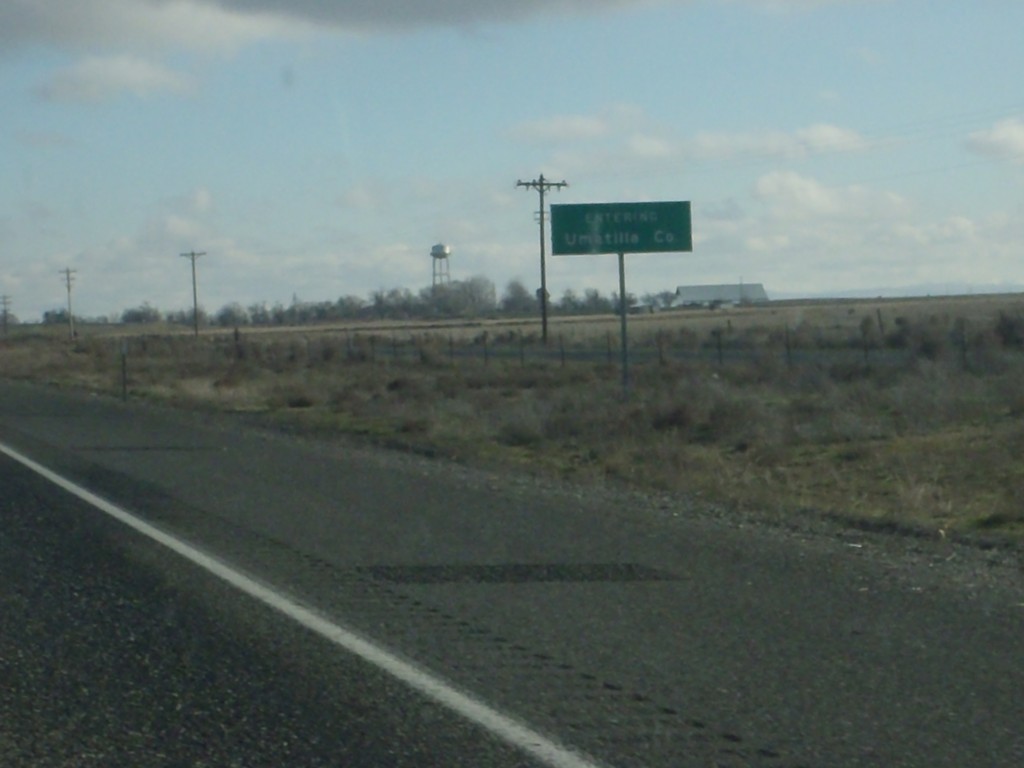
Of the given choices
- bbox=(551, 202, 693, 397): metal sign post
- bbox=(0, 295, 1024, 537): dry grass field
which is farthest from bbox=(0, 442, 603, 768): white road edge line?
bbox=(551, 202, 693, 397): metal sign post

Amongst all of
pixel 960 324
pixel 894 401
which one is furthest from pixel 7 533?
pixel 960 324

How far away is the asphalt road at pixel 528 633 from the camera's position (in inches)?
271

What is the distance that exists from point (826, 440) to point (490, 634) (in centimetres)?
1652

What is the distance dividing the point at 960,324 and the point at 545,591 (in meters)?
56.3

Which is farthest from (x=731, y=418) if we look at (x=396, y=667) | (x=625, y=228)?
(x=396, y=667)

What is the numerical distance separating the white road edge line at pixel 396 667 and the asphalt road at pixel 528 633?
0.38ft

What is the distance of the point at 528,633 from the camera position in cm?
922

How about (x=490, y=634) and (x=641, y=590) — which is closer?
(x=490, y=634)

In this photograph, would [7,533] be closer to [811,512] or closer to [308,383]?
[811,512]

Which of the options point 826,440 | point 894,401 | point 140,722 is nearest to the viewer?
point 140,722

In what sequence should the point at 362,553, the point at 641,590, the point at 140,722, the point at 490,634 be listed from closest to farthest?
the point at 140,722
the point at 490,634
the point at 641,590
the point at 362,553

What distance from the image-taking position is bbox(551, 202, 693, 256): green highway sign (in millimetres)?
35438

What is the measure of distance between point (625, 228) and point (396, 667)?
2804 centimetres

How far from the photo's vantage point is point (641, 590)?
10.7 m
